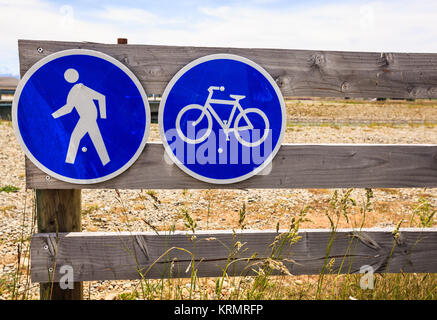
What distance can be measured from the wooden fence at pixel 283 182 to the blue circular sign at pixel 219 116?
0.09 metres

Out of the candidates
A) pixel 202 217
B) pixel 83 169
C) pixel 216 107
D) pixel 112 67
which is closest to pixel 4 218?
pixel 202 217

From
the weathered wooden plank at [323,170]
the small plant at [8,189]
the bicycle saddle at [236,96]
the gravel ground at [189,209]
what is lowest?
the gravel ground at [189,209]

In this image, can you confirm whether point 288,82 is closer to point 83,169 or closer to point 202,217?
point 83,169

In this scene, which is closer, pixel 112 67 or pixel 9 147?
pixel 112 67

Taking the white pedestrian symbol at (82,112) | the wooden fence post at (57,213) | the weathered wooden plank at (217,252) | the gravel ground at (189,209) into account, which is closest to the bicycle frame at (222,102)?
the white pedestrian symbol at (82,112)

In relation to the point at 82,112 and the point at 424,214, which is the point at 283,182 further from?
the point at 82,112

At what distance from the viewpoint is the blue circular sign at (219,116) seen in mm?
2189

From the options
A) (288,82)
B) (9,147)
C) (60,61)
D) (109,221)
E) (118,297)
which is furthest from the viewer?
(9,147)

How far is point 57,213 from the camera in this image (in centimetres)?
230

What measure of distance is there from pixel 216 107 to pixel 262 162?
49 cm

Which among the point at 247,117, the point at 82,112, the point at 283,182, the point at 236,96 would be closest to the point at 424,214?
the point at 283,182

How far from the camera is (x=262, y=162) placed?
2.30 metres

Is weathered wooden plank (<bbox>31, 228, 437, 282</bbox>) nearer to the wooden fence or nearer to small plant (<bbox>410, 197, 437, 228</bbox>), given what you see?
the wooden fence

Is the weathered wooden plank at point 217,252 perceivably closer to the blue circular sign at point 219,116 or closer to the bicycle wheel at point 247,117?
the blue circular sign at point 219,116
